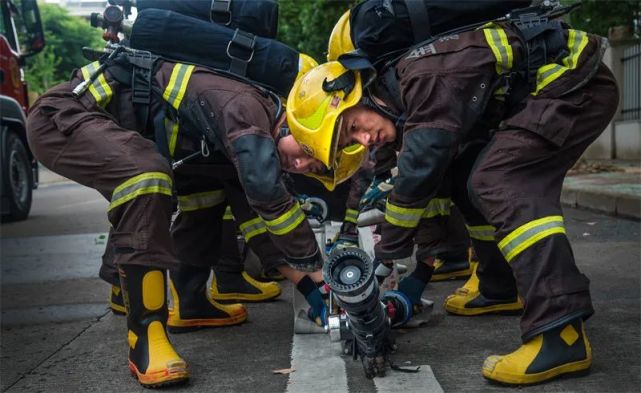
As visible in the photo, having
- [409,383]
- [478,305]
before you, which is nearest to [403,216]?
[409,383]

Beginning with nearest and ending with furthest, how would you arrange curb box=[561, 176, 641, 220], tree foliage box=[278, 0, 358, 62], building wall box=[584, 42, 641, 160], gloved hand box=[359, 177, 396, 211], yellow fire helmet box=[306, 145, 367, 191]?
yellow fire helmet box=[306, 145, 367, 191], gloved hand box=[359, 177, 396, 211], curb box=[561, 176, 641, 220], building wall box=[584, 42, 641, 160], tree foliage box=[278, 0, 358, 62]

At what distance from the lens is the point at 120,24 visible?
429cm

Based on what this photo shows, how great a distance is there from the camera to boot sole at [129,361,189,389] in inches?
127

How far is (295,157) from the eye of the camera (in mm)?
3670

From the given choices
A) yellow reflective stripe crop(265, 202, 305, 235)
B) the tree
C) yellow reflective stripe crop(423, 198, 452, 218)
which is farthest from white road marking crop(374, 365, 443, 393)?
the tree

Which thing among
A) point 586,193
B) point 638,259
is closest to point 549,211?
point 638,259

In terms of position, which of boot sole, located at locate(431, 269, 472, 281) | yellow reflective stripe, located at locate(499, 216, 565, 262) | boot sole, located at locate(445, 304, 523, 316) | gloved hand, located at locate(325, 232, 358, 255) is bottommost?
boot sole, located at locate(431, 269, 472, 281)

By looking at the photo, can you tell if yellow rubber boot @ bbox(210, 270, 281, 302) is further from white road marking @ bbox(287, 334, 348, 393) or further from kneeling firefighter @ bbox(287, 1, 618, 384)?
kneeling firefighter @ bbox(287, 1, 618, 384)

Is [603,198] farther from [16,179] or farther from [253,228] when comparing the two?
A: [16,179]

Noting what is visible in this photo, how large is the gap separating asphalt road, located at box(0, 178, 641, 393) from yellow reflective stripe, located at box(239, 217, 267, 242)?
0.47 metres

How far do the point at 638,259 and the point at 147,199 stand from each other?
3.76 metres

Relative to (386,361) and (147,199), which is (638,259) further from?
(147,199)

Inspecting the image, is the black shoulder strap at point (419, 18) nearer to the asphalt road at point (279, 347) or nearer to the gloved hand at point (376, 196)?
the asphalt road at point (279, 347)

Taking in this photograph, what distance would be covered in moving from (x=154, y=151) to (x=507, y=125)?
1456 mm
